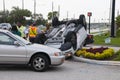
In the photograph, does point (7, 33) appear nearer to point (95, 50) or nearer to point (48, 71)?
point (48, 71)

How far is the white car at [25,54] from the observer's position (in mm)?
11875

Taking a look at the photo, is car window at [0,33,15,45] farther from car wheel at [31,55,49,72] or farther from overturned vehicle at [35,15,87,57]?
overturned vehicle at [35,15,87,57]

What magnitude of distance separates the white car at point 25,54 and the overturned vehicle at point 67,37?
3009 millimetres

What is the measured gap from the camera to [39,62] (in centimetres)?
1207

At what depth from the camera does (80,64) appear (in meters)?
14.4

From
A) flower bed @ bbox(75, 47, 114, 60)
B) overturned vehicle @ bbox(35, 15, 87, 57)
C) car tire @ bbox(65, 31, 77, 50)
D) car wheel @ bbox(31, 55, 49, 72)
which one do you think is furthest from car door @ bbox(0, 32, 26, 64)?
car tire @ bbox(65, 31, 77, 50)

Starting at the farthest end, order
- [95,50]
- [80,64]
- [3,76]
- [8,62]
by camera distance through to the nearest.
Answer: [95,50] < [80,64] < [8,62] < [3,76]

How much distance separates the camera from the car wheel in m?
12.0

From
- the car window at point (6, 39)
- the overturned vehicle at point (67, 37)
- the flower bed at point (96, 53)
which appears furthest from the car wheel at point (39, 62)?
the flower bed at point (96, 53)

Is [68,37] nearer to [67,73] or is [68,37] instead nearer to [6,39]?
[67,73]

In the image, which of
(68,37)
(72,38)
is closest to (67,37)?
(68,37)

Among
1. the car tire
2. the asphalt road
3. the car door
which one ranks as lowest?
A: the asphalt road

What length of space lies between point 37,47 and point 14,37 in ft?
2.75

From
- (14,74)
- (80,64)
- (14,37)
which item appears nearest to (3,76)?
(14,74)
